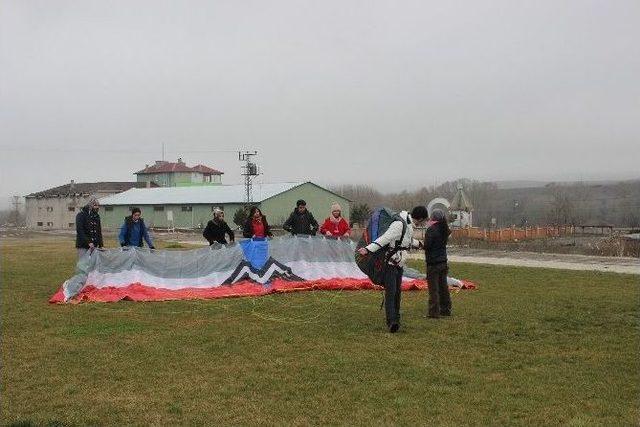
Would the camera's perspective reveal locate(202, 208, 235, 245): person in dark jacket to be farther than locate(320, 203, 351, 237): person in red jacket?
No

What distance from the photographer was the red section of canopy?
11281 mm

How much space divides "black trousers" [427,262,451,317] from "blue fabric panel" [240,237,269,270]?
14.3 feet

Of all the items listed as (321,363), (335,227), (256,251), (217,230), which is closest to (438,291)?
(321,363)

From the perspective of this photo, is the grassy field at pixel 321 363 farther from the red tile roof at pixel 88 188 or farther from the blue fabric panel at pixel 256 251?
the red tile roof at pixel 88 188

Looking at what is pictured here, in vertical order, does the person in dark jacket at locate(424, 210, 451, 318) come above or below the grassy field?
above

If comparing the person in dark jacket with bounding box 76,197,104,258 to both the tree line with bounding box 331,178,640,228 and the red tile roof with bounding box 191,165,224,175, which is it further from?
the red tile roof with bounding box 191,165,224,175

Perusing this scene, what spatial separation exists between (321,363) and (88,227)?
6.98 meters

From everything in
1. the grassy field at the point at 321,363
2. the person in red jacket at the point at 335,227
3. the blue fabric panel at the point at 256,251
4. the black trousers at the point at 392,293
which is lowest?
the grassy field at the point at 321,363

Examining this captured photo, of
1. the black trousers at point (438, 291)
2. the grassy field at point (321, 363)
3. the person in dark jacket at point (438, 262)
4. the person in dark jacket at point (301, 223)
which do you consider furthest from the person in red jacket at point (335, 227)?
the black trousers at point (438, 291)

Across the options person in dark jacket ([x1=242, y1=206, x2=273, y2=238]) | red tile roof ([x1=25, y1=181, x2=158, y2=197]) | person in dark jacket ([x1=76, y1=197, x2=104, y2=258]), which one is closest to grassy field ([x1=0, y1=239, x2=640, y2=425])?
person in dark jacket ([x1=76, y1=197, x2=104, y2=258])

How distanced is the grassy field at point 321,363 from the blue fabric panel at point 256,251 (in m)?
2.03

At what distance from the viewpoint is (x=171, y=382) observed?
5902 mm

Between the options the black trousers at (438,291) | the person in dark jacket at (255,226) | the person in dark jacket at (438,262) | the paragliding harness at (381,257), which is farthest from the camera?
the person in dark jacket at (255,226)

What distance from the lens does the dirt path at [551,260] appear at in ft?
54.4
